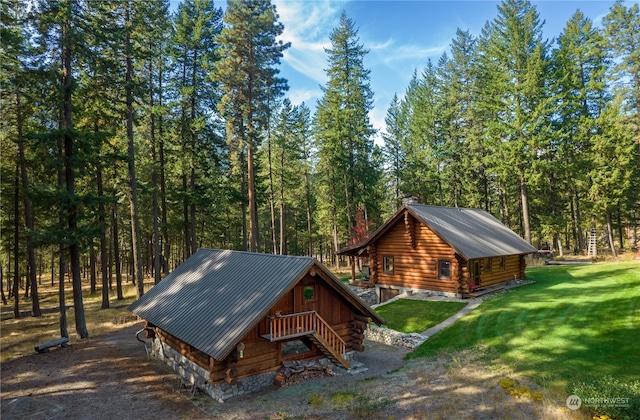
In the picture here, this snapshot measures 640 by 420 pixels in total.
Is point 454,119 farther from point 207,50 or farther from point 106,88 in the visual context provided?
point 106,88

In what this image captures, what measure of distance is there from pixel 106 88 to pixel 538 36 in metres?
35.9

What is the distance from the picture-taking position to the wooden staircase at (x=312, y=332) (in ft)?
39.1

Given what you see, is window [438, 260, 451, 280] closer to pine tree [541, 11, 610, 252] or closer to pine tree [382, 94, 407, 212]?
pine tree [541, 11, 610, 252]

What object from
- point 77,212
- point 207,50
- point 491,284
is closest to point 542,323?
point 491,284

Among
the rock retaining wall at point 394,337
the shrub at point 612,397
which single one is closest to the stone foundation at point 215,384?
the rock retaining wall at point 394,337

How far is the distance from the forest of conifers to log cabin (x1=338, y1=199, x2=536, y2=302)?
8672mm

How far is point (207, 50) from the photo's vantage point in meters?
28.6

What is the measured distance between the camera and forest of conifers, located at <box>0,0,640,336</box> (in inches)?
689

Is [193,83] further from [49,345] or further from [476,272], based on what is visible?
[476,272]

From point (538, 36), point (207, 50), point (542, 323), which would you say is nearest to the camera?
point (542, 323)

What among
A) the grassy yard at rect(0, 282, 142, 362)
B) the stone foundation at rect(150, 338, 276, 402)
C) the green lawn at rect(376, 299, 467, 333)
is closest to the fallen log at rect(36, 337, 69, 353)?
the grassy yard at rect(0, 282, 142, 362)

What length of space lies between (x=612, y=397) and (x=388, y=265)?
57.3 feet

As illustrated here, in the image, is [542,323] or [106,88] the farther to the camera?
[106,88]

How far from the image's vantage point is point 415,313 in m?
19.5
